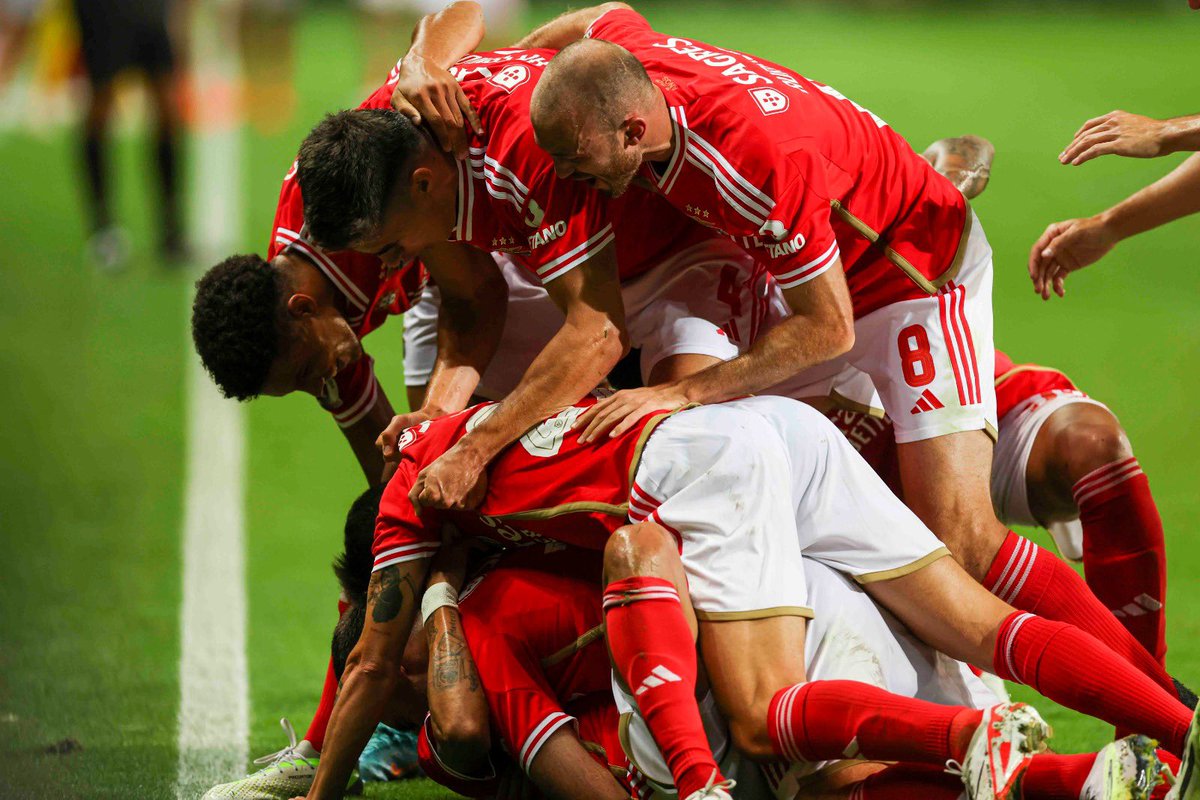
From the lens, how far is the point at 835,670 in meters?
3.64

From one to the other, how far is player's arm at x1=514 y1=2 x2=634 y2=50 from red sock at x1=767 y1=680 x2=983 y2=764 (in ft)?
8.09

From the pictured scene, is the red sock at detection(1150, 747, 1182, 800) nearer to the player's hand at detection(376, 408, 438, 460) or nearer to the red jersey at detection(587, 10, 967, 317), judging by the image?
the red jersey at detection(587, 10, 967, 317)

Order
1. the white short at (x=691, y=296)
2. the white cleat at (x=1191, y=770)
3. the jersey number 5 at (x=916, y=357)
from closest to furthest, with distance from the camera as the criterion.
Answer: the white cleat at (x=1191, y=770) → the jersey number 5 at (x=916, y=357) → the white short at (x=691, y=296)

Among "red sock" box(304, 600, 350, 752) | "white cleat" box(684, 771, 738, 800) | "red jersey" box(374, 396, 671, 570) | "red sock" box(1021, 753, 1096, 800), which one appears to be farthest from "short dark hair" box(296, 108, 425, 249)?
"red sock" box(1021, 753, 1096, 800)

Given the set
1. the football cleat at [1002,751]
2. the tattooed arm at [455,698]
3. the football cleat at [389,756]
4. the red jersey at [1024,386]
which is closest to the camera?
the football cleat at [1002,751]

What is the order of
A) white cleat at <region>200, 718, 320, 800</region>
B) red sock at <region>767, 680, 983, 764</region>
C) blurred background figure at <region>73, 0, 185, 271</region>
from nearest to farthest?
red sock at <region>767, 680, 983, 764</region> → white cleat at <region>200, 718, 320, 800</region> → blurred background figure at <region>73, 0, 185, 271</region>

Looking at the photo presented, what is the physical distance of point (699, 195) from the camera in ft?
13.9

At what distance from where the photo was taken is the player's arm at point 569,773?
3.64 metres

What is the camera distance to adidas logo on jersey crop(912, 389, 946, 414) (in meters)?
4.46

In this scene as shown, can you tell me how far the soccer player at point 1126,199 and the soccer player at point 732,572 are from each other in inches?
52.8

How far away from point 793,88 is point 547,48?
955 mm

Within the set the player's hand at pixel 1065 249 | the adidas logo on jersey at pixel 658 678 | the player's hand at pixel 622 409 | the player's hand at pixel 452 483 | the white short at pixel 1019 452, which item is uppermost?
the player's hand at pixel 1065 249

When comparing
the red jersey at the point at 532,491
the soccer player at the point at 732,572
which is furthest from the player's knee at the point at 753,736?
the red jersey at the point at 532,491

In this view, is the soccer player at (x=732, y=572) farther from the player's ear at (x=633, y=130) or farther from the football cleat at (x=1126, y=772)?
the player's ear at (x=633, y=130)
